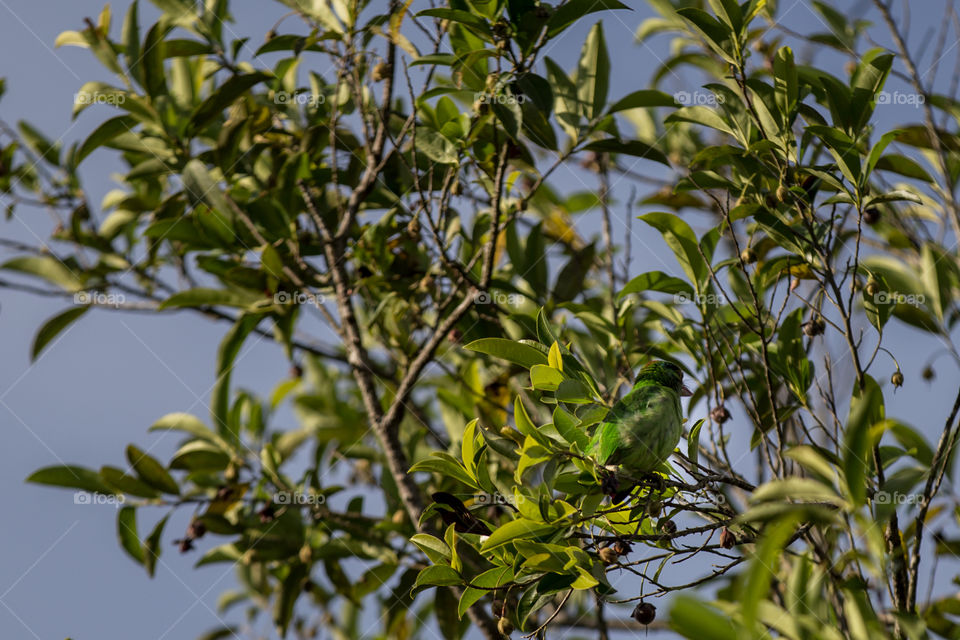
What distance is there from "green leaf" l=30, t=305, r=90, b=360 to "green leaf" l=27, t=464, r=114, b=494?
1.26ft

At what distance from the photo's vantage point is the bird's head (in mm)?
1764

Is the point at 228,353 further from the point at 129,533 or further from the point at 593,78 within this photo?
the point at 593,78

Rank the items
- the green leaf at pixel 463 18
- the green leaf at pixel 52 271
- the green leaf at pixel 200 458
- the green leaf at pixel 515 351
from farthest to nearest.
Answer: the green leaf at pixel 52 271, the green leaf at pixel 200 458, the green leaf at pixel 463 18, the green leaf at pixel 515 351

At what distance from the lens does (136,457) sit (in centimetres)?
262

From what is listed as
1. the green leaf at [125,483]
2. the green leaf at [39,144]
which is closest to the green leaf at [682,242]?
the green leaf at [125,483]

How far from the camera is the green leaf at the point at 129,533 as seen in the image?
259 cm

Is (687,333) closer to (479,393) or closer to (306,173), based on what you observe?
(479,393)

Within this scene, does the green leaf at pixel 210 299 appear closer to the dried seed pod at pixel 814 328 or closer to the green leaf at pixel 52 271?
the green leaf at pixel 52 271

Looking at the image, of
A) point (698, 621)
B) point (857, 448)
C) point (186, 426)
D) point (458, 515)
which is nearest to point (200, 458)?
point (186, 426)

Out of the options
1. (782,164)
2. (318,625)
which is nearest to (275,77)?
(782,164)

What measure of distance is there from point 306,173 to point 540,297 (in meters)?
0.84

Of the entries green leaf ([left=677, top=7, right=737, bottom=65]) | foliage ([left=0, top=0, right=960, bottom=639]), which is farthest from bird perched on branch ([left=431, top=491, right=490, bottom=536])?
green leaf ([left=677, top=7, right=737, bottom=65])

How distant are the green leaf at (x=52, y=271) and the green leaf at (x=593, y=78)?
1.92 metres

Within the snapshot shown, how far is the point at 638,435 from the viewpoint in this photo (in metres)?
1.49
